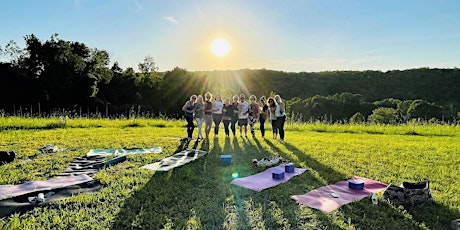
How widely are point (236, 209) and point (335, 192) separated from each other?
1.70 meters

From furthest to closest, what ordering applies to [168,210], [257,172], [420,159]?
[420,159] < [257,172] < [168,210]

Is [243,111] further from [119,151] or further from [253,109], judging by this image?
[119,151]

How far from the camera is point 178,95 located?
3497 centimetres

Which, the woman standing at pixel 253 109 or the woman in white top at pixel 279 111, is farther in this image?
the woman standing at pixel 253 109

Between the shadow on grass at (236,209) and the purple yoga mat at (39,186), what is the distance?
1.16m

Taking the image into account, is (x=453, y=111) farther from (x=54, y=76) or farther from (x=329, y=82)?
(x=54, y=76)

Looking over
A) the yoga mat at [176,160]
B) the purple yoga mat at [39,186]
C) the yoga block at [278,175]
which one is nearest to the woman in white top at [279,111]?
the yoga mat at [176,160]

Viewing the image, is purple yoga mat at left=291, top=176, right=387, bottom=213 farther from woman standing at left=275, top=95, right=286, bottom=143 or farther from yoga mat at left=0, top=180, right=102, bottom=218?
woman standing at left=275, top=95, right=286, bottom=143

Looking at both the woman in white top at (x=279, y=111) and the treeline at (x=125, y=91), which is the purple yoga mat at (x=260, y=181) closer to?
the woman in white top at (x=279, y=111)

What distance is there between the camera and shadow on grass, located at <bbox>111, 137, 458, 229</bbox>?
3891mm

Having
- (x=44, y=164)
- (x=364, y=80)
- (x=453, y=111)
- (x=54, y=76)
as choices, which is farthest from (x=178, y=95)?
(x=364, y=80)

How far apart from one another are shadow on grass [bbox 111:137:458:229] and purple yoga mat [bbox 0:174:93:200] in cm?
116

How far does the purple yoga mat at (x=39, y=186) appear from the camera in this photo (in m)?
4.76

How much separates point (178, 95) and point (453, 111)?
31.0 metres
